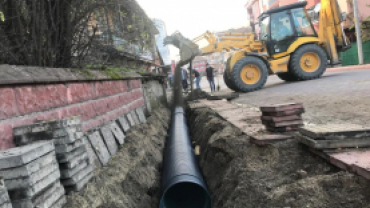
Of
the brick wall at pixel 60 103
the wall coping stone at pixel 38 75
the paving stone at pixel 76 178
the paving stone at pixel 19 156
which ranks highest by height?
the wall coping stone at pixel 38 75

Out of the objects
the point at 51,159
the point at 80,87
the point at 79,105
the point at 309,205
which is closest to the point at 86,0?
the point at 80,87

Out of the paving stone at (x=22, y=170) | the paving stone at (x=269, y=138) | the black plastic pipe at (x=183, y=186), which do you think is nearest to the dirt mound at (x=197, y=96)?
the black plastic pipe at (x=183, y=186)

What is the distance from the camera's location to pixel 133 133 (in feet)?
12.3

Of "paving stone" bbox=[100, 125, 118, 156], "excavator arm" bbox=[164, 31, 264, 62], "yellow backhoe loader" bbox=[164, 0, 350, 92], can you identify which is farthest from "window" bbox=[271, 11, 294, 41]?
"paving stone" bbox=[100, 125, 118, 156]

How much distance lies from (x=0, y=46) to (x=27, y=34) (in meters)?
0.30

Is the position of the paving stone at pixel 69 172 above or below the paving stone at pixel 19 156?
below

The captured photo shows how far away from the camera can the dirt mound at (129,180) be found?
212 cm

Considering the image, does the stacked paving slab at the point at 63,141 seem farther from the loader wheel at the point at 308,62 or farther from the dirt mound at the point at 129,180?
the loader wheel at the point at 308,62

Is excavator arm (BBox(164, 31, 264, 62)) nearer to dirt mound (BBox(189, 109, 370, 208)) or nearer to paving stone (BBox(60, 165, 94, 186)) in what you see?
dirt mound (BBox(189, 109, 370, 208))

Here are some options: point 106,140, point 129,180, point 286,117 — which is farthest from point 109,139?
point 286,117

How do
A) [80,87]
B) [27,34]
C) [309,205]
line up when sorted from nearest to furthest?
[309,205] < [27,34] < [80,87]

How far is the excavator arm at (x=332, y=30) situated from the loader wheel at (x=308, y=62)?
0.50m

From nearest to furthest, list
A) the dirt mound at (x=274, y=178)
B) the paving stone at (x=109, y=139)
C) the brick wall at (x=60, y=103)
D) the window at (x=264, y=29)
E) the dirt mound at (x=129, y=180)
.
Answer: the dirt mound at (x=274, y=178)
the brick wall at (x=60, y=103)
the dirt mound at (x=129, y=180)
the paving stone at (x=109, y=139)
the window at (x=264, y=29)

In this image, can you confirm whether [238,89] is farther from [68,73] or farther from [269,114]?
[68,73]
